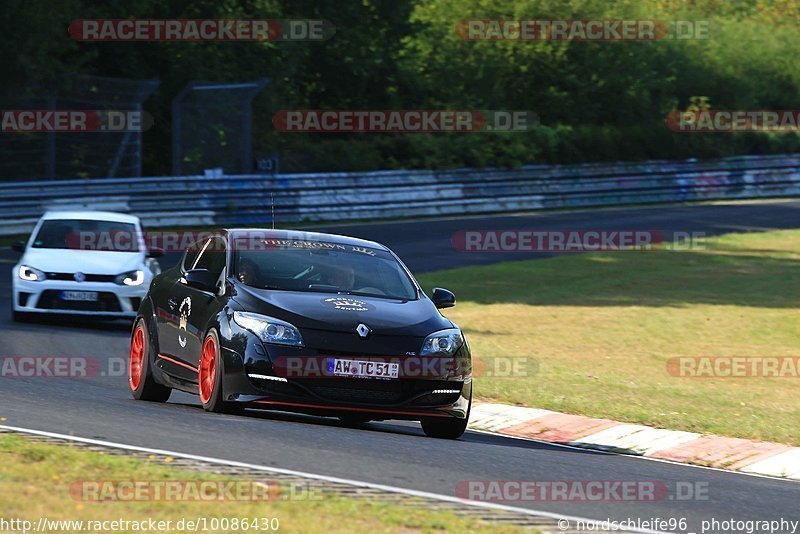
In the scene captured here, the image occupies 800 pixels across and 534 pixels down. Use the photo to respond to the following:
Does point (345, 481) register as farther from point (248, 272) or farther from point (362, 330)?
point (248, 272)

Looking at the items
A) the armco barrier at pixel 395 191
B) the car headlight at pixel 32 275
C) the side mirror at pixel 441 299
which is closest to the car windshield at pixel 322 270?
the side mirror at pixel 441 299

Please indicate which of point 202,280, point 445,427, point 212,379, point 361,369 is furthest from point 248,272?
point 445,427

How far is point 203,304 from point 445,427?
2108 mm

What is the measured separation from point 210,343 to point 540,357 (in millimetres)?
6772

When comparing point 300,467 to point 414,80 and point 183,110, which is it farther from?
point 414,80

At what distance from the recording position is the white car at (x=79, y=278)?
17172mm

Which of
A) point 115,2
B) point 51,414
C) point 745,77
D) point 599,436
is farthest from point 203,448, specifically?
point 745,77

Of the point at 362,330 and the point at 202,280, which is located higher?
the point at 202,280

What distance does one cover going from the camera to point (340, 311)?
406 inches

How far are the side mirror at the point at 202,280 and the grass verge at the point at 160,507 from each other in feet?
10.8

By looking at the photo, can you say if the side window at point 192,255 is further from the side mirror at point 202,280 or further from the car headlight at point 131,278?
the car headlight at point 131,278

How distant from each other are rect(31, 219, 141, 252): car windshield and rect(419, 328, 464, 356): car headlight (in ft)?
28.2

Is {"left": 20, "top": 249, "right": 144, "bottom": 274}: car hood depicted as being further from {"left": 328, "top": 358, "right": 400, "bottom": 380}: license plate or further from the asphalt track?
{"left": 328, "top": 358, "right": 400, "bottom": 380}: license plate

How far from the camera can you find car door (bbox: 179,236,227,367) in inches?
421
